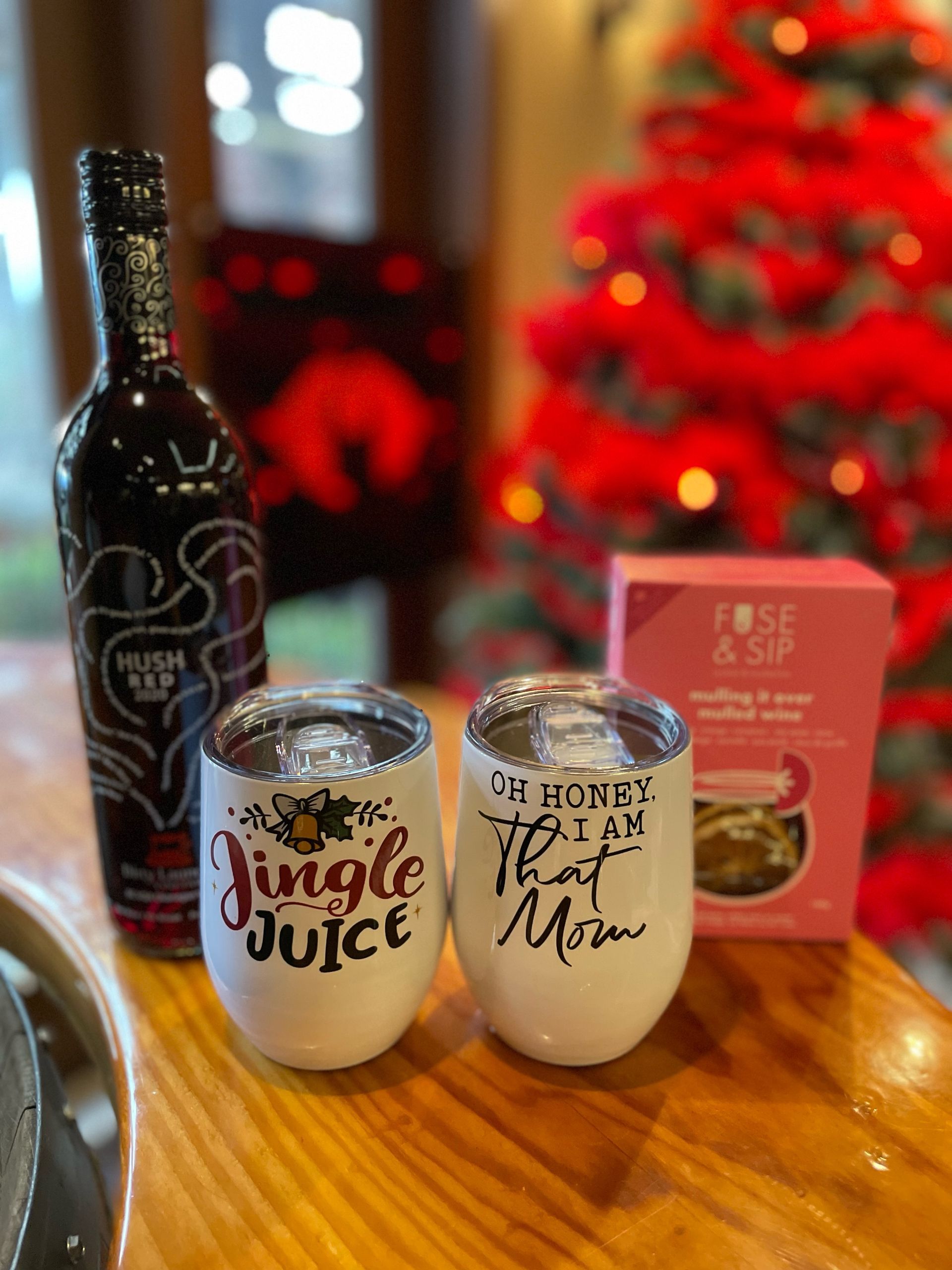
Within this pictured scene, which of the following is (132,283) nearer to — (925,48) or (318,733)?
(318,733)

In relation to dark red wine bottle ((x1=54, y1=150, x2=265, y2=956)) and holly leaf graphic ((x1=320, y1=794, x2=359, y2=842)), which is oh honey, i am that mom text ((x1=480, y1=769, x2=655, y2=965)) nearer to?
holly leaf graphic ((x1=320, y1=794, x2=359, y2=842))

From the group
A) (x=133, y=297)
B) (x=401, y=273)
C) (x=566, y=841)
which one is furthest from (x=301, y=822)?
(x=401, y=273)

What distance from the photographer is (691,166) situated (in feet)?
4.55

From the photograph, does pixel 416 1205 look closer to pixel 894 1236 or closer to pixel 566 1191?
pixel 566 1191

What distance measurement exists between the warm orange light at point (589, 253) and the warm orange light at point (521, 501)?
36 cm

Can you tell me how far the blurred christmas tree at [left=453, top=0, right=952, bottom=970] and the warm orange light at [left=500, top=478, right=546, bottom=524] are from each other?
1.4 inches

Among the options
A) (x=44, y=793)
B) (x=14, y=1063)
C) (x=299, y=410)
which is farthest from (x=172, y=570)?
(x=299, y=410)

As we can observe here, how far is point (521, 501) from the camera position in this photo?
151cm

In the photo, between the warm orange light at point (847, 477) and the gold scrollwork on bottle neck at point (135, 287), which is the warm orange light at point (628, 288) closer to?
the warm orange light at point (847, 477)

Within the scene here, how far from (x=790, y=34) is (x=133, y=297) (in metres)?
1.28

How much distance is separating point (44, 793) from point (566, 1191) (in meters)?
0.57

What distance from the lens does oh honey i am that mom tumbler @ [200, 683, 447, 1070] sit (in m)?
0.41

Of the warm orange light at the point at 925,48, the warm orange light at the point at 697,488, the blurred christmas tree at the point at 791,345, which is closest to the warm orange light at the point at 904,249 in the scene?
the blurred christmas tree at the point at 791,345

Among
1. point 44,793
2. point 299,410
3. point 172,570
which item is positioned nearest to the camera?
point 172,570
